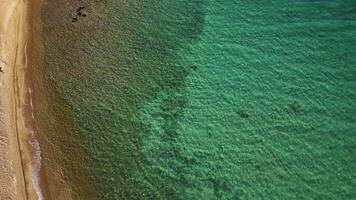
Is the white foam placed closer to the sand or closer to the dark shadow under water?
the sand

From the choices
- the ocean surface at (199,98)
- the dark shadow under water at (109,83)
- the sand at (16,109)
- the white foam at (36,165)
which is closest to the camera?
the sand at (16,109)

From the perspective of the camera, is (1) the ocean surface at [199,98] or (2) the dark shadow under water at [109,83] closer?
(1) the ocean surface at [199,98]

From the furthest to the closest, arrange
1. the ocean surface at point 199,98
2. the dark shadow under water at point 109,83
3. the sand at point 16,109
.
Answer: the dark shadow under water at point 109,83 < the ocean surface at point 199,98 < the sand at point 16,109

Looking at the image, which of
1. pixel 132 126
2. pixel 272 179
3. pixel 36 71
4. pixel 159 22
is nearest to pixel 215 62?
pixel 159 22

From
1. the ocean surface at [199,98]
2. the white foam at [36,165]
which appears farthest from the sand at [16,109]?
the ocean surface at [199,98]

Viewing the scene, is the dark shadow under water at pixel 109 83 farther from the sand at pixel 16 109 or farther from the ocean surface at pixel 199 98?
the sand at pixel 16 109

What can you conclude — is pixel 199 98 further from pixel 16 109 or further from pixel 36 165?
pixel 16 109

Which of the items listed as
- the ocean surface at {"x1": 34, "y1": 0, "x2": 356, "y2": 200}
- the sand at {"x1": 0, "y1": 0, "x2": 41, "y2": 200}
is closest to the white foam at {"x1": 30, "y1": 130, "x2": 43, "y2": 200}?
the sand at {"x1": 0, "y1": 0, "x2": 41, "y2": 200}
